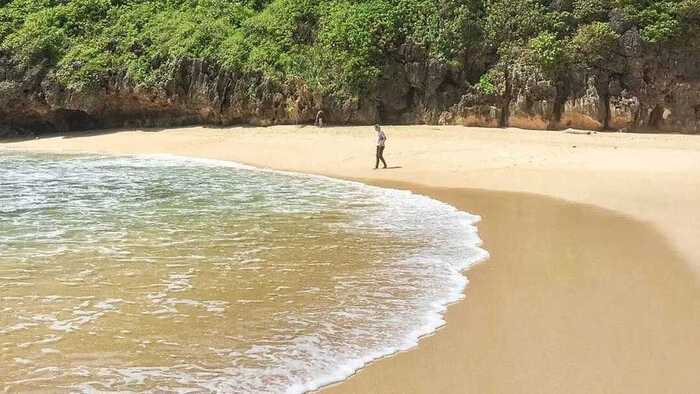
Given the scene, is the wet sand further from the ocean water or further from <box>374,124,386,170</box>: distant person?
<box>374,124,386,170</box>: distant person

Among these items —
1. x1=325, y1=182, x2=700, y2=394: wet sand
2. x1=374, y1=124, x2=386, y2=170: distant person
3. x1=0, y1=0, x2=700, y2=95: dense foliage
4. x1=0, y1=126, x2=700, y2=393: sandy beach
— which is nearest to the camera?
x1=325, y1=182, x2=700, y2=394: wet sand

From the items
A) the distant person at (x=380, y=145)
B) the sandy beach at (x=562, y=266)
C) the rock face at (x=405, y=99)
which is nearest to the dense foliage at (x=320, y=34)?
the rock face at (x=405, y=99)

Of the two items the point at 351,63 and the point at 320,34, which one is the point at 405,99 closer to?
the point at 351,63

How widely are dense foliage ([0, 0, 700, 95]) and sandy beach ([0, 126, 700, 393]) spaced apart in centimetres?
504

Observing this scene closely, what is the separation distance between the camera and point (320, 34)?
26562mm

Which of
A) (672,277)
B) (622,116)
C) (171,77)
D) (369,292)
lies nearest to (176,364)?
(369,292)

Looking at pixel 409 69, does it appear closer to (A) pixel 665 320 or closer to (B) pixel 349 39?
(B) pixel 349 39

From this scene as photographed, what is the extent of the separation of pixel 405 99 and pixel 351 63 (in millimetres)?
2557

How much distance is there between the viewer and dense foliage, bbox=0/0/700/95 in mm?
22656

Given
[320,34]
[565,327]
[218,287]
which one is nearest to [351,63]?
[320,34]

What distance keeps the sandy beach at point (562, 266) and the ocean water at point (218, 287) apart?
1.36 ft

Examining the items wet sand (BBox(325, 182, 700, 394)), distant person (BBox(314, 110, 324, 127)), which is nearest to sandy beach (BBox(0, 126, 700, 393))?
wet sand (BBox(325, 182, 700, 394))

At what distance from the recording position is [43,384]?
411cm

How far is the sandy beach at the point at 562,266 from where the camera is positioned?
13.8 feet
